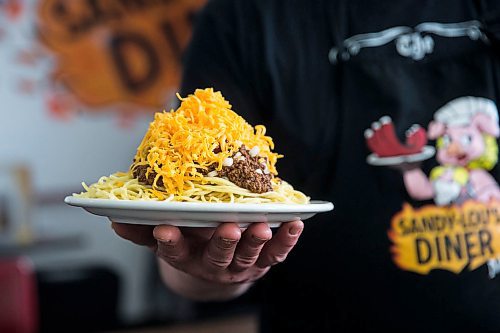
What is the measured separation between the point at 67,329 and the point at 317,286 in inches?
105

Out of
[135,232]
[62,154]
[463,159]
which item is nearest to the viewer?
[135,232]

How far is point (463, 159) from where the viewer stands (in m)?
1.06

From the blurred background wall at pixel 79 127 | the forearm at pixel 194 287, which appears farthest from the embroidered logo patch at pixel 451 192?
the blurred background wall at pixel 79 127

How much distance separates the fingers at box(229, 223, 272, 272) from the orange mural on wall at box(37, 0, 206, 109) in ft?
10.00

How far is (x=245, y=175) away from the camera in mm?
818

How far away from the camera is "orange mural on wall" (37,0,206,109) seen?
3.73 m

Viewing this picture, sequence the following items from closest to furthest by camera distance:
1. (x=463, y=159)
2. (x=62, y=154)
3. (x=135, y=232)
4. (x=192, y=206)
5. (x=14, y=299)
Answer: (x=192, y=206), (x=135, y=232), (x=463, y=159), (x=14, y=299), (x=62, y=154)

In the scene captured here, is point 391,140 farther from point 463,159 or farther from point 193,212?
point 193,212

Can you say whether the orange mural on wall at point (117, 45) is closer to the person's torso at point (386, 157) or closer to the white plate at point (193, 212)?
the person's torso at point (386, 157)

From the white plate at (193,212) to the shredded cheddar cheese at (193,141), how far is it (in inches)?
3.5

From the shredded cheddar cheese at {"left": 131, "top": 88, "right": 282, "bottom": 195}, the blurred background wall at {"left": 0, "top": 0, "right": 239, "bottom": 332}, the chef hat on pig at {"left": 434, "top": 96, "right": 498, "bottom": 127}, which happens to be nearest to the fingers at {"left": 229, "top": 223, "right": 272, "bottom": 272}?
the shredded cheddar cheese at {"left": 131, "top": 88, "right": 282, "bottom": 195}

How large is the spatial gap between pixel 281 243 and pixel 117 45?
10.9 feet

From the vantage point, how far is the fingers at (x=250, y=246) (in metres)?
0.70

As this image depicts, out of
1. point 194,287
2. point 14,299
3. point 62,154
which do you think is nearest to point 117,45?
point 62,154
